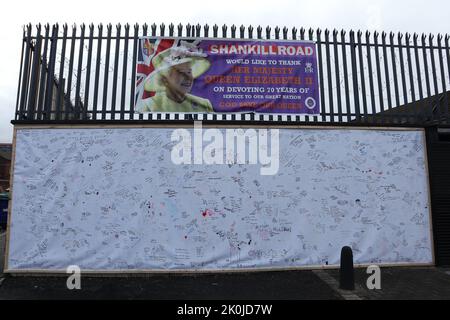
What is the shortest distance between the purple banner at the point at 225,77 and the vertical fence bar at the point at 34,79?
2.20m

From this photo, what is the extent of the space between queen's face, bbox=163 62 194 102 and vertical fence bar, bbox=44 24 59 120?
2445mm

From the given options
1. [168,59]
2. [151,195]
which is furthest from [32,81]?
[151,195]

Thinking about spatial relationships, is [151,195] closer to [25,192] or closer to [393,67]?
[25,192]

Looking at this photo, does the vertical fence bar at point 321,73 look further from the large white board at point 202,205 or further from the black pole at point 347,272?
the black pole at point 347,272

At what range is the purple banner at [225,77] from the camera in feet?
22.7

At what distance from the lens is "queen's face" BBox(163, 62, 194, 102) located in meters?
6.94

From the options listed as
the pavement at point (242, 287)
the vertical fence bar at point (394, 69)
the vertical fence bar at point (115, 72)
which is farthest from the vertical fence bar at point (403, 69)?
the vertical fence bar at point (115, 72)

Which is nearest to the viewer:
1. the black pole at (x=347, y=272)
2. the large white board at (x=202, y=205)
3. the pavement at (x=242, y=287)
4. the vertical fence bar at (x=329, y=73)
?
the pavement at (x=242, y=287)

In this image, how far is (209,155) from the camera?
6.64 m

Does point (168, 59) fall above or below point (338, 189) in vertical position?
above

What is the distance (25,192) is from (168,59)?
397cm

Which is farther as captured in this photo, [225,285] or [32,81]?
[32,81]

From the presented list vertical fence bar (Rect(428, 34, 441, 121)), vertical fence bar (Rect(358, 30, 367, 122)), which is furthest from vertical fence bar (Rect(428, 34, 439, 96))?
vertical fence bar (Rect(358, 30, 367, 122))

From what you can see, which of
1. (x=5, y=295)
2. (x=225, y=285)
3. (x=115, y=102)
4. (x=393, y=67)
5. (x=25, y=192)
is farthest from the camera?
(x=393, y=67)
